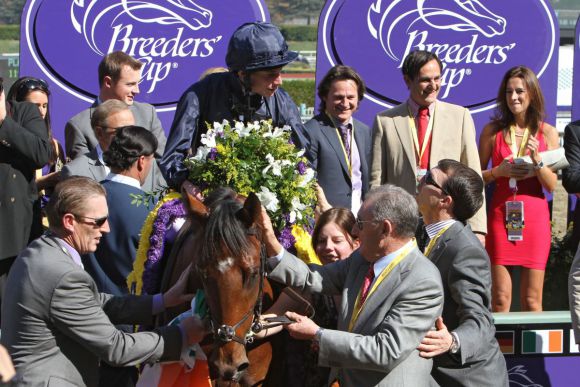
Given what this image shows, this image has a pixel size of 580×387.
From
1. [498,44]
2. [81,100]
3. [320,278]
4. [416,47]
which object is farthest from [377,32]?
[320,278]

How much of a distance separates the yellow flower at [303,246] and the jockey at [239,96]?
656 millimetres

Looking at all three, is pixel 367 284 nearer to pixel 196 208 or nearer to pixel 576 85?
pixel 196 208

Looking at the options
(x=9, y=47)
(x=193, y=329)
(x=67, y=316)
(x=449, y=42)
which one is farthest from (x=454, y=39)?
(x=9, y=47)

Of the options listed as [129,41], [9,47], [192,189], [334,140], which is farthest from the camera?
[9,47]

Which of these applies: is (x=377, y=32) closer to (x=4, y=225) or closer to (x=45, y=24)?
(x=45, y=24)

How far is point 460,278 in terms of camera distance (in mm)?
4887

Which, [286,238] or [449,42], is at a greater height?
[449,42]

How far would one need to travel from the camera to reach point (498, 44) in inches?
336

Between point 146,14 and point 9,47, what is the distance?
2071 cm

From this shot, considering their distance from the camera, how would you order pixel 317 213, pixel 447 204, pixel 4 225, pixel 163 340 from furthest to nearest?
pixel 4 225 → pixel 317 213 → pixel 447 204 → pixel 163 340

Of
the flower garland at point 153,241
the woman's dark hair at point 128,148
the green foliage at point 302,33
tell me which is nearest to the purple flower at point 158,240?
the flower garland at point 153,241

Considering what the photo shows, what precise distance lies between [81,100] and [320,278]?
4081 mm

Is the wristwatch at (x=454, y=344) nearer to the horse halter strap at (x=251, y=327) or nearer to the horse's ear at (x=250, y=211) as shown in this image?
the horse halter strap at (x=251, y=327)

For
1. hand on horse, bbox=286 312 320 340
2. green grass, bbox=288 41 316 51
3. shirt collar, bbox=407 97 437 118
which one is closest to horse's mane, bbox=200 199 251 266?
hand on horse, bbox=286 312 320 340
